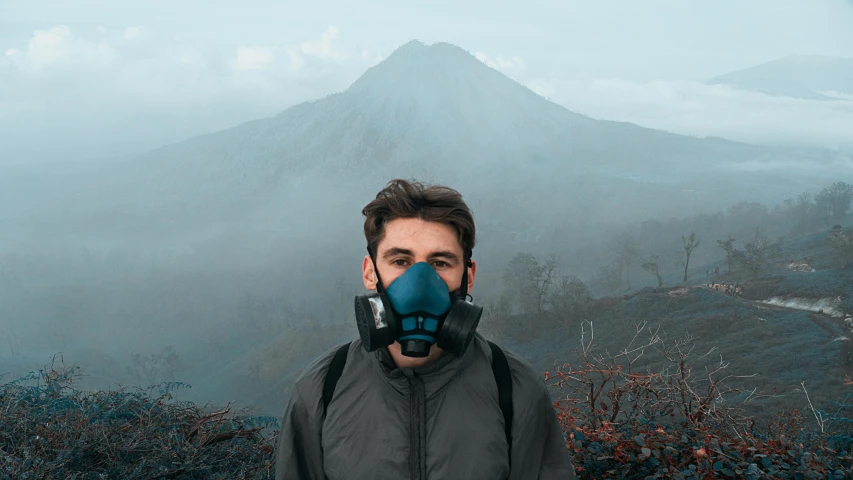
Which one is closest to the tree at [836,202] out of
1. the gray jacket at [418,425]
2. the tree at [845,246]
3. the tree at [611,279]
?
the tree at [611,279]

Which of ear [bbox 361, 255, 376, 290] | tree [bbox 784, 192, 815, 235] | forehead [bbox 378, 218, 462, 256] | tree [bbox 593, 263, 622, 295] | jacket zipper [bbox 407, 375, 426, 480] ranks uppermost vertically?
forehead [bbox 378, 218, 462, 256]

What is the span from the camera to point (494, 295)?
289 feet

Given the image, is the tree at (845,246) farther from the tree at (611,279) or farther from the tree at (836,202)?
the tree at (836,202)

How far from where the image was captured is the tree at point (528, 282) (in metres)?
55.0

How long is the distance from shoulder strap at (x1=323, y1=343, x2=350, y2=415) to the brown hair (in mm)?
567

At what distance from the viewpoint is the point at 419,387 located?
7.90 ft

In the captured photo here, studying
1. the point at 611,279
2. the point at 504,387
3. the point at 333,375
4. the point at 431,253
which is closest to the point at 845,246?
the point at 611,279

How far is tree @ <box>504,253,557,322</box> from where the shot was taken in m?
55.0

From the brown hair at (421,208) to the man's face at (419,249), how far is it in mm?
34

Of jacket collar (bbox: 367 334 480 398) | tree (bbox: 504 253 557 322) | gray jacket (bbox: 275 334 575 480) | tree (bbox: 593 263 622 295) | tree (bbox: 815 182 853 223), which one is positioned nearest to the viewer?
gray jacket (bbox: 275 334 575 480)

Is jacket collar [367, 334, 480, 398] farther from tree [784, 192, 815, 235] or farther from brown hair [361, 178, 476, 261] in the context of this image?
tree [784, 192, 815, 235]

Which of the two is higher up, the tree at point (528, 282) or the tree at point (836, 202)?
the tree at point (836, 202)

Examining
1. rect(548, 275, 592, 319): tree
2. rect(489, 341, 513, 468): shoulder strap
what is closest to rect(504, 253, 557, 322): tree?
rect(548, 275, 592, 319): tree

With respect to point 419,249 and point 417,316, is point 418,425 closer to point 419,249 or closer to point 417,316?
point 417,316
